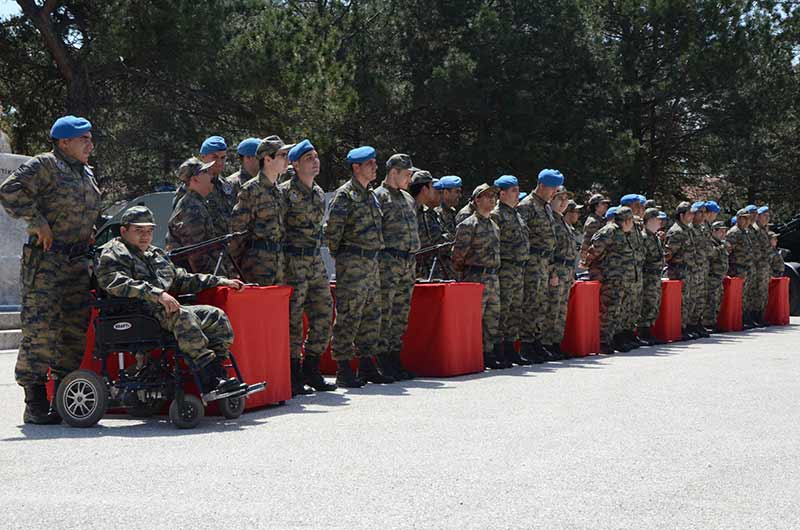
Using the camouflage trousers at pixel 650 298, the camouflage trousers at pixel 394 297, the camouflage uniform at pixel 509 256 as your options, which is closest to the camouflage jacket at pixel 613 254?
the camouflage trousers at pixel 650 298

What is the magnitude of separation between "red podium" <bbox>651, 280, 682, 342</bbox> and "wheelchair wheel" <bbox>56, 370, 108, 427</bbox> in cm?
1082

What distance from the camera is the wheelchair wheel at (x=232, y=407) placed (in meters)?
7.81

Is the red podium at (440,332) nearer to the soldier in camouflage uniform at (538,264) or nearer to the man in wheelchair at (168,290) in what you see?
the soldier in camouflage uniform at (538,264)

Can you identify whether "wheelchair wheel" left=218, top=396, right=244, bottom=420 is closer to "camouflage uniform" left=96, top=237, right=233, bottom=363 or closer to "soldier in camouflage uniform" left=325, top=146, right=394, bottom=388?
"camouflage uniform" left=96, top=237, right=233, bottom=363

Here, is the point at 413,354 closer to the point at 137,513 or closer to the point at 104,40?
the point at 137,513

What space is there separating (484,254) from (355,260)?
2066 mm

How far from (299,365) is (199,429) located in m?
2.25

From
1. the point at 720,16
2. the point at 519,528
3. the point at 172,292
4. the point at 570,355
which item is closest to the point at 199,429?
the point at 172,292

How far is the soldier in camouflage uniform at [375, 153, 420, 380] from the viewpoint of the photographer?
1074 cm

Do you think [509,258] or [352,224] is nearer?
[352,224]

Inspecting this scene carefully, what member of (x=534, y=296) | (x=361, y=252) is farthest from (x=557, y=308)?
(x=361, y=252)

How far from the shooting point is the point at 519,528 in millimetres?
4824

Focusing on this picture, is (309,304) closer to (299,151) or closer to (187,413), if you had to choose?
(299,151)

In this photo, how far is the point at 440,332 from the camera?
11.2 metres
